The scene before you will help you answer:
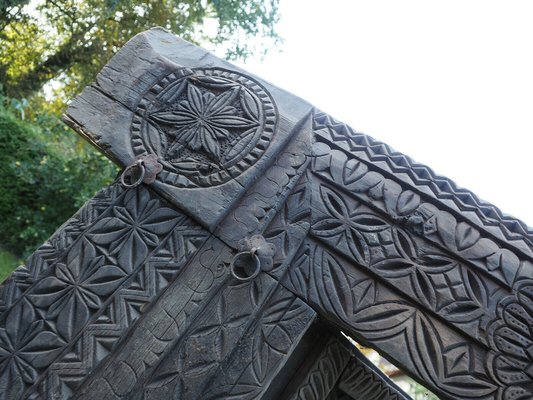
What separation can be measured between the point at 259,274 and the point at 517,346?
98cm

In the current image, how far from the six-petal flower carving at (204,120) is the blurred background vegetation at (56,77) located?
12.9 ft

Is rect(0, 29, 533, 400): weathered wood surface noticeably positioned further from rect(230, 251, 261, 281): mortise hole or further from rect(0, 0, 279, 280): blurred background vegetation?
rect(0, 0, 279, 280): blurred background vegetation

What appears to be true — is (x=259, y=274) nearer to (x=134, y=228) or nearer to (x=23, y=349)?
(x=134, y=228)

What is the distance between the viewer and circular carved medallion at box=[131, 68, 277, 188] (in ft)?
6.66

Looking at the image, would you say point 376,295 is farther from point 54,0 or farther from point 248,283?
point 54,0

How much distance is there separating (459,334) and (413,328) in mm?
166

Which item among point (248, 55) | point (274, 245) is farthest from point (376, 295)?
point (248, 55)

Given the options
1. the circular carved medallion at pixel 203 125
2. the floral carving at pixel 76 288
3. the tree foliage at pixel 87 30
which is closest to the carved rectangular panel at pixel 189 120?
the circular carved medallion at pixel 203 125

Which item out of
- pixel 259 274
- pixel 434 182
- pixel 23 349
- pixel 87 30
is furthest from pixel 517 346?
pixel 87 30

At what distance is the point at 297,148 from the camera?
2.09 metres

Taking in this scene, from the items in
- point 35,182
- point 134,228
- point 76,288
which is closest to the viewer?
point 76,288

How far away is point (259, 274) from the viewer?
1.84 m

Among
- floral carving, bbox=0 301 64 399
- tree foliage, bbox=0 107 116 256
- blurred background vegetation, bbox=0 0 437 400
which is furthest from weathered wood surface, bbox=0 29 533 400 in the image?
tree foliage, bbox=0 107 116 256


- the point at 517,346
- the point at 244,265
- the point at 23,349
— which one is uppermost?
the point at 517,346
